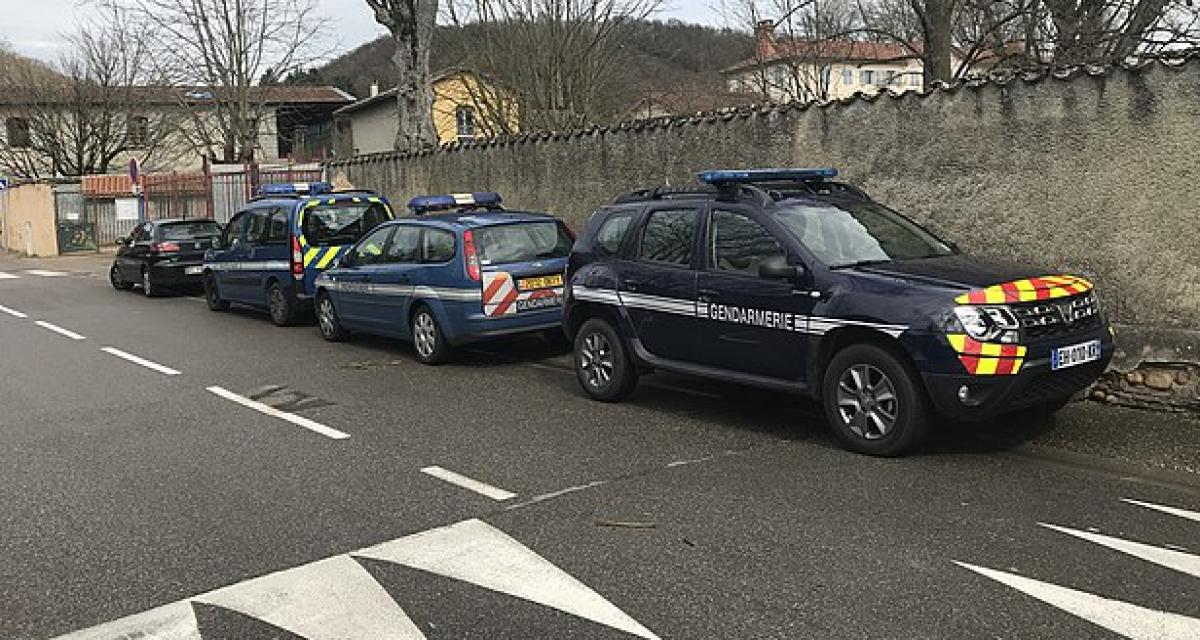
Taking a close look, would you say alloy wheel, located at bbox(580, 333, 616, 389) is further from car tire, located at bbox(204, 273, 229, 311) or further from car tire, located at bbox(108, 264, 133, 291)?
car tire, located at bbox(108, 264, 133, 291)

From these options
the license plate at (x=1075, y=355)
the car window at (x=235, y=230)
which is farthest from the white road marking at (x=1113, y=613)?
the car window at (x=235, y=230)

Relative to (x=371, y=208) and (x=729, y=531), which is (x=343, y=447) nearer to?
(x=729, y=531)

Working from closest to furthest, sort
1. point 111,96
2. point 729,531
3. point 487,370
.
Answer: point 729,531
point 487,370
point 111,96

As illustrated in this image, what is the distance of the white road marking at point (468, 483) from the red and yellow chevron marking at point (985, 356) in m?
2.60

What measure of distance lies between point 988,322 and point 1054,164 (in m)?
2.77

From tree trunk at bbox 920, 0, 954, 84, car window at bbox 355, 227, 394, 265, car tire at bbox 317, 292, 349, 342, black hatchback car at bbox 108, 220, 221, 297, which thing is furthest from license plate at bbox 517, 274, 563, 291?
black hatchback car at bbox 108, 220, 221, 297

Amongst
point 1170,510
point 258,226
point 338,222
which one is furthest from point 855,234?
point 258,226

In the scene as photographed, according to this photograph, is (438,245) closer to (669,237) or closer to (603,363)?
(603,363)

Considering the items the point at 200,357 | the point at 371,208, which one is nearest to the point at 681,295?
the point at 200,357

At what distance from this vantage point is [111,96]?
43.6 m

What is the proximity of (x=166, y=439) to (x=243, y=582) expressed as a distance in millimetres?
3253

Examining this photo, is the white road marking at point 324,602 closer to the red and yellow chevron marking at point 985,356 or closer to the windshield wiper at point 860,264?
the red and yellow chevron marking at point 985,356

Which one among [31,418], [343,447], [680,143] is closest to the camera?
[343,447]

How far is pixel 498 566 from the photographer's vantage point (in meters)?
4.65
